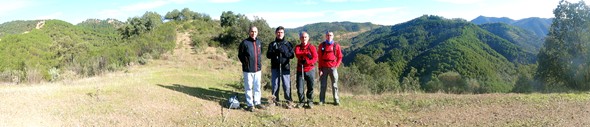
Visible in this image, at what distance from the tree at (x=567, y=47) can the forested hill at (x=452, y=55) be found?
124ft

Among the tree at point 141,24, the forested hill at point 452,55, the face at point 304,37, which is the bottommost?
the forested hill at point 452,55

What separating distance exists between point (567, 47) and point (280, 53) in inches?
805

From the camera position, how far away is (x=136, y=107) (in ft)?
24.1

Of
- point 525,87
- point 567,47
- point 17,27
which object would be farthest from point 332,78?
point 17,27

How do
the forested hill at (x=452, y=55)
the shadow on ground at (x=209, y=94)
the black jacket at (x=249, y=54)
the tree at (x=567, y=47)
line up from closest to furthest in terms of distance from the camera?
the black jacket at (x=249, y=54), the shadow on ground at (x=209, y=94), the tree at (x=567, y=47), the forested hill at (x=452, y=55)

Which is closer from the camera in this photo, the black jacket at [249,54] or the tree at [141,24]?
the black jacket at [249,54]

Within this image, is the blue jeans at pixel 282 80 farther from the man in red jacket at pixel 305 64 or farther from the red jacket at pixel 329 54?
the red jacket at pixel 329 54

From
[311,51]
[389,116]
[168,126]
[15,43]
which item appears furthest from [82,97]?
[15,43]

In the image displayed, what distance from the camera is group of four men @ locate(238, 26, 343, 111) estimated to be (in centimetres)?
763

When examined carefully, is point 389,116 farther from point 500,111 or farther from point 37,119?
point 37,119

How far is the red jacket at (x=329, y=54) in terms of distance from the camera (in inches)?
331

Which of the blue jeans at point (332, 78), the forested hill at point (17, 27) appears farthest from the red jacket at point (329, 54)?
the forested hill at point (17, 27)

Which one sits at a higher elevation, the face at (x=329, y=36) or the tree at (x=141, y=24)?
the tree at (x=141, y=24)

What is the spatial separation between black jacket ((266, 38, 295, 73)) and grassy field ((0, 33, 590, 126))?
36.4 inches
